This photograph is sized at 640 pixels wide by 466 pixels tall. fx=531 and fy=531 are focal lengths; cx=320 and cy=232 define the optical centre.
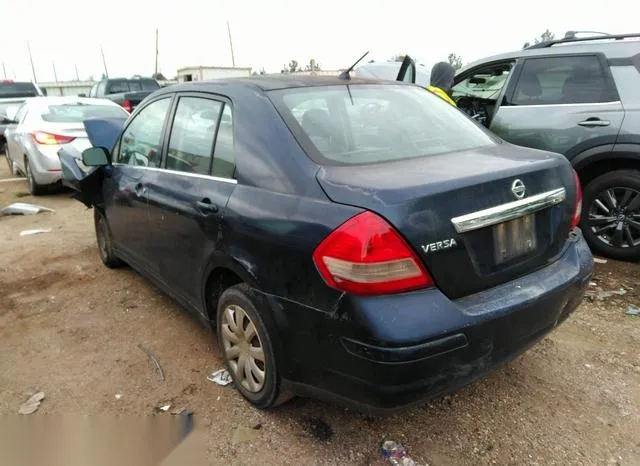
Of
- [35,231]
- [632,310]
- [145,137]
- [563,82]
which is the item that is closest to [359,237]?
[145,137]

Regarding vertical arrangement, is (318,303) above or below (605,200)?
above

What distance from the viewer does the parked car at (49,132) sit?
788 centimetres

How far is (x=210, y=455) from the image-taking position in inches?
98.1

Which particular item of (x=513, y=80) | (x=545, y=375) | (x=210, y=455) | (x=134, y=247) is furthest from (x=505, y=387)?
(x=513, y=80)

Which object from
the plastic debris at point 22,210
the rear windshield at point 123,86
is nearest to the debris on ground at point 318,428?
the plastic debris at point 22,210

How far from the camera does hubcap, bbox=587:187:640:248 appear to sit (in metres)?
4.59

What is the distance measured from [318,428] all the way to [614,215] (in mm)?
3490

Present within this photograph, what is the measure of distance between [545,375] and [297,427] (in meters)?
1.47

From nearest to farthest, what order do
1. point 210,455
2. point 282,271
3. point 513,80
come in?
point 282,271
point 210,455
point 513,80

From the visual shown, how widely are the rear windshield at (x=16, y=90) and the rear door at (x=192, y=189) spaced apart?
15.0 m

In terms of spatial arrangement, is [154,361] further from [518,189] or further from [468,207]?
[518,189]

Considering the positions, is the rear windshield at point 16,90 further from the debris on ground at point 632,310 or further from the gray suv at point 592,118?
the debris on ground at point 632,310

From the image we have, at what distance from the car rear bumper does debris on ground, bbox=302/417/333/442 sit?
1.15ft

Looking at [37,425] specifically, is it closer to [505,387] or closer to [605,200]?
[505,387]
